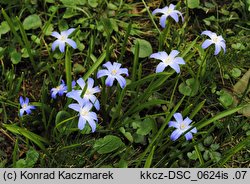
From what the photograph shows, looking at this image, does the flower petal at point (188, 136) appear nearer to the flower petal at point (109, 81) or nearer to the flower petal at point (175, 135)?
the flower petal at point (175, 135)

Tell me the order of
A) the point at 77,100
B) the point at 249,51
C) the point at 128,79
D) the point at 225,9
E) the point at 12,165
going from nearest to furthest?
1. the point at 77,100
2. the point at 12,165
3. the point at 128,79
4. the point at 249,51
5. the point at 225,9

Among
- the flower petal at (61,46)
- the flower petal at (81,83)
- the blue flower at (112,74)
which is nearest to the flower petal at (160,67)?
the blue flower at (112,74)

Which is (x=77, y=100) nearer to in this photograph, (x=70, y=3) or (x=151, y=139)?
(x=151, y=139)

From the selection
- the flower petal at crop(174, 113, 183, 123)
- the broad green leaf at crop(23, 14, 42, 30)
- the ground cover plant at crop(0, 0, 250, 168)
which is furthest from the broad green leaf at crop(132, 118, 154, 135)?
the broad green leaf at crop(23, 14, 42, 30)

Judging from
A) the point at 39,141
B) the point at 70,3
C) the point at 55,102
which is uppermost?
the point at 70,3

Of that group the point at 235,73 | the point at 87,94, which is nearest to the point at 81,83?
the point at 87,94

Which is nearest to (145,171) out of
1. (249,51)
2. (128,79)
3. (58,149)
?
(58,149)

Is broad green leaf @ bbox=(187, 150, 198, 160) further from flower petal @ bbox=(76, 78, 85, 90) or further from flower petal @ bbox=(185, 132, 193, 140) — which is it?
flower petal @ bbox=(76, 78, 85, 90)
